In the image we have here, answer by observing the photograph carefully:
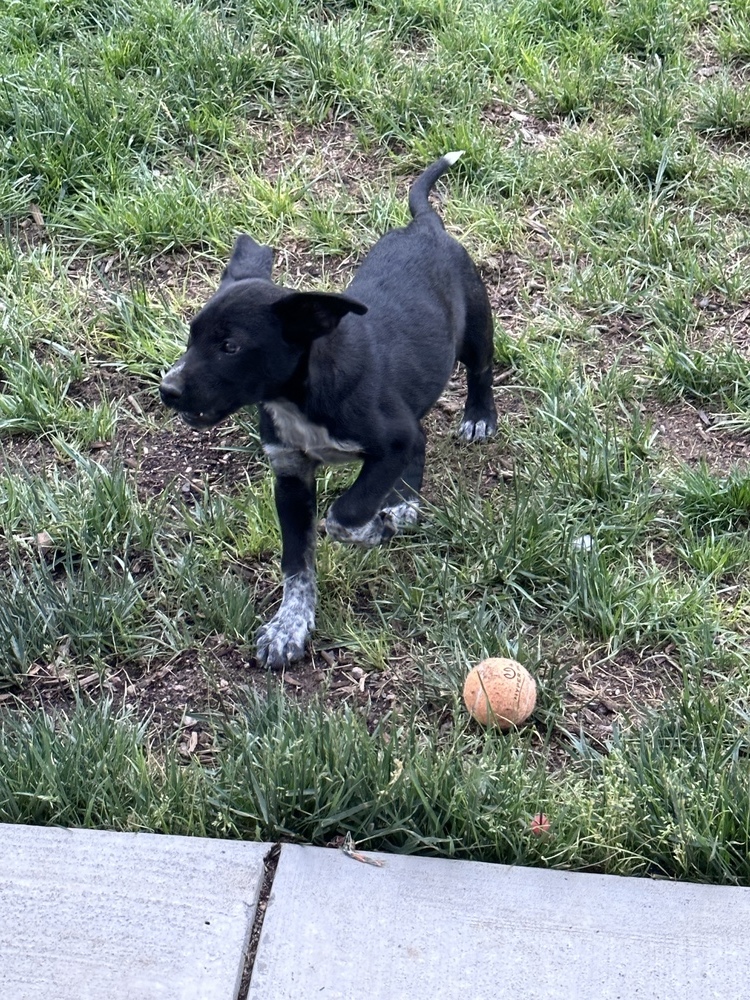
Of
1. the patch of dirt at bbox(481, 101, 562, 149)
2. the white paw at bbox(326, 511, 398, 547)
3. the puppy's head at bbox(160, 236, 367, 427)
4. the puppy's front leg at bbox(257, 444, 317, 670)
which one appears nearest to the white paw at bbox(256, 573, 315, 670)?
the puppy's front leg at bbox(257, 444, 317, 670)

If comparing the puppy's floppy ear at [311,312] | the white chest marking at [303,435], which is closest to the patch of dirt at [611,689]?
the white chest marking at [303,435]

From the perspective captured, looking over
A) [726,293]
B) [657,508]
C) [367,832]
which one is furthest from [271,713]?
[726,293]

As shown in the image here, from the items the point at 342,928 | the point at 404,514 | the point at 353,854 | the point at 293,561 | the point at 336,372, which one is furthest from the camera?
the point at 404,514

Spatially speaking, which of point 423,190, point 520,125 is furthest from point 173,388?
point 520,125

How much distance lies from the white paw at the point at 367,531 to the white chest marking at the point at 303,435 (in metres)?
0.22

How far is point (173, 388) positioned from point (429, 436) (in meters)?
1.50

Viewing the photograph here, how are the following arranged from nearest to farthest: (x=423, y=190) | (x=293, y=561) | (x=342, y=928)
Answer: (x=342, y=928) < (x=293, y=561) < (x=423, y=190)

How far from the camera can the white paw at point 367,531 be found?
376cm

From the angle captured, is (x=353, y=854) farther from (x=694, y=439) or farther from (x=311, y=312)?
(x=694, y=439)

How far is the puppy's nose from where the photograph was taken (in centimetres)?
334

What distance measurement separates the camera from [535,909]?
9.07 ft

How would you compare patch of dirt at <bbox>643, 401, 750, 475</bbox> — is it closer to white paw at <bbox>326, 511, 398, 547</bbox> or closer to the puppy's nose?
white paw at <bbox>326, 511, 398, 547</bbox>

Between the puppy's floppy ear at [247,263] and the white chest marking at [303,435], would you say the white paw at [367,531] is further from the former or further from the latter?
the puppy's floppy ear at [247,263]

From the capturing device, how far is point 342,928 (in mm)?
2729
